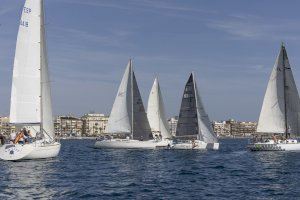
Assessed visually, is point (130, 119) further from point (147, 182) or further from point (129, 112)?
point (147, 182)

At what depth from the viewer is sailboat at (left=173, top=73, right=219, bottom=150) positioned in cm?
6762

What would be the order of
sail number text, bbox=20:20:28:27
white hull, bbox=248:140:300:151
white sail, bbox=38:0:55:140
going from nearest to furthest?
sail number text, bbox=20:20:28:27 → white sail, bbox=38:0:55:140 → white hull, bbox=248:140:300:151

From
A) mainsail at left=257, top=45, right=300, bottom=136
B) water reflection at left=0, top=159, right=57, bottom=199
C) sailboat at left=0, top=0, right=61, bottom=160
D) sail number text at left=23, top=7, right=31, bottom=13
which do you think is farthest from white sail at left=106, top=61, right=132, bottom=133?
water reflection at left=0, top=159, right=57, bottom=199

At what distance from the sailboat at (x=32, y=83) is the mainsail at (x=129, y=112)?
27142 mm

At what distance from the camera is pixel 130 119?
7231cm

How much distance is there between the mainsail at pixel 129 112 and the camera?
7194cm

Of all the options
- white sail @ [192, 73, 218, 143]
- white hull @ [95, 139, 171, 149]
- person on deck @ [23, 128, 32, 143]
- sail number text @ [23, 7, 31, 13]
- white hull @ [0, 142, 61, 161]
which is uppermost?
sail number text @ [23, 7, 31, 13]

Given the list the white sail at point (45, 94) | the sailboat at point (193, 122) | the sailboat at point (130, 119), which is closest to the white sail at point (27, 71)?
the white sail at point (45, 94)

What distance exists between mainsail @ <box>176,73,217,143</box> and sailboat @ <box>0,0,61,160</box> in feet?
86.2

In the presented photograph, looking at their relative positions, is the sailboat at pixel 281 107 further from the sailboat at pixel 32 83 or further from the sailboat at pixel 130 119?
the sailboat at pixel 32 83

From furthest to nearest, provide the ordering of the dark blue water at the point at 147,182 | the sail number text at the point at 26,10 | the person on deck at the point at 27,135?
1. the sail number text at the point at 26,10
2. the person on deck at the point at 27,135
3. the dark blue water at the point at 147,182

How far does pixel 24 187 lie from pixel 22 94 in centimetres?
1863

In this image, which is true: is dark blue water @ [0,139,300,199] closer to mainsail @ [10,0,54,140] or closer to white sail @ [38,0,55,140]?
mainsail @ [10,0,54,140]

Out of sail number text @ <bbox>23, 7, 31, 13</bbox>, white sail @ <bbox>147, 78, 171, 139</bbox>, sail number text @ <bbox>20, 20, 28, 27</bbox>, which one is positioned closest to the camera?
sail number text @ <bbox>20, 20, 28, 27</bbox>
